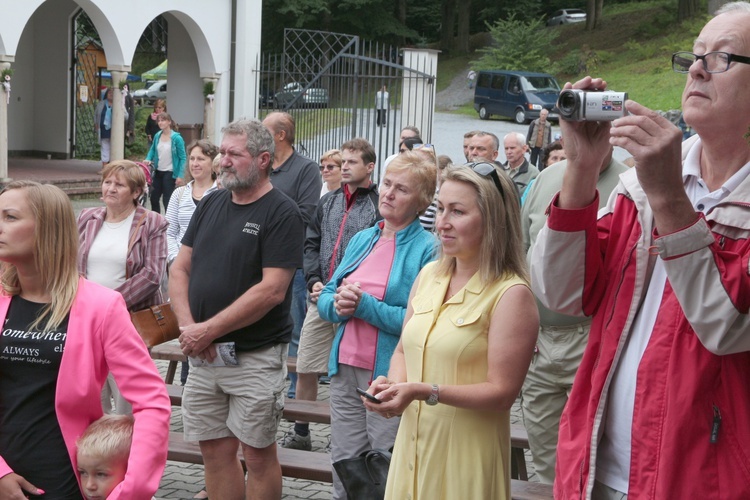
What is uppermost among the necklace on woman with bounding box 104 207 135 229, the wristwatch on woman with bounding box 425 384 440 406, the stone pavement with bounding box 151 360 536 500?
the necklace on woman with bounding box 104 207 135 229

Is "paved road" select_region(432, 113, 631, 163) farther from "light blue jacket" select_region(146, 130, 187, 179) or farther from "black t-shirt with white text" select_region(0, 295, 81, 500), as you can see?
"black t-shirt with white text" select_region(0, 295, 81, 500)

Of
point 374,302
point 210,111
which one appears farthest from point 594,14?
point 374,302

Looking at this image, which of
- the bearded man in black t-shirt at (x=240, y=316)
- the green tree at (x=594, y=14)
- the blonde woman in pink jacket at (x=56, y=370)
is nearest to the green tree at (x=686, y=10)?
the green tree at (x=594, y=14)

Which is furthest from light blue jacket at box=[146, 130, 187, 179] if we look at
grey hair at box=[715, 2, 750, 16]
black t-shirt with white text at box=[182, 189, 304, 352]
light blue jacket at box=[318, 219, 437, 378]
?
grey hair at box=[715, 2, 750, 16]

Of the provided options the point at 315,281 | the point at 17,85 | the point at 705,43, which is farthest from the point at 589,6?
the point at 705,43

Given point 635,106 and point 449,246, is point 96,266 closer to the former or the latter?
point 449,246

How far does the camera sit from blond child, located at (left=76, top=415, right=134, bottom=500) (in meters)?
3.23

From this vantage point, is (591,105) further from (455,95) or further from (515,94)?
(455,95)

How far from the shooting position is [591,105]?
7.60 feet

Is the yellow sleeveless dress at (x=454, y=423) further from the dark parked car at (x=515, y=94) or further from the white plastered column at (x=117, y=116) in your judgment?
the dark parked car at (x=515, y=94)

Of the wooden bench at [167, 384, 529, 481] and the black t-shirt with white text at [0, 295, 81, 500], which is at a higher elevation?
the black t-shirt with white text at [0, 295, 81, 500]

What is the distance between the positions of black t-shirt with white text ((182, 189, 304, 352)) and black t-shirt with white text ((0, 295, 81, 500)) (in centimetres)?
174

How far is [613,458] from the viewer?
245 centimetres

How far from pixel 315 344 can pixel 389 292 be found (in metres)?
2.00
